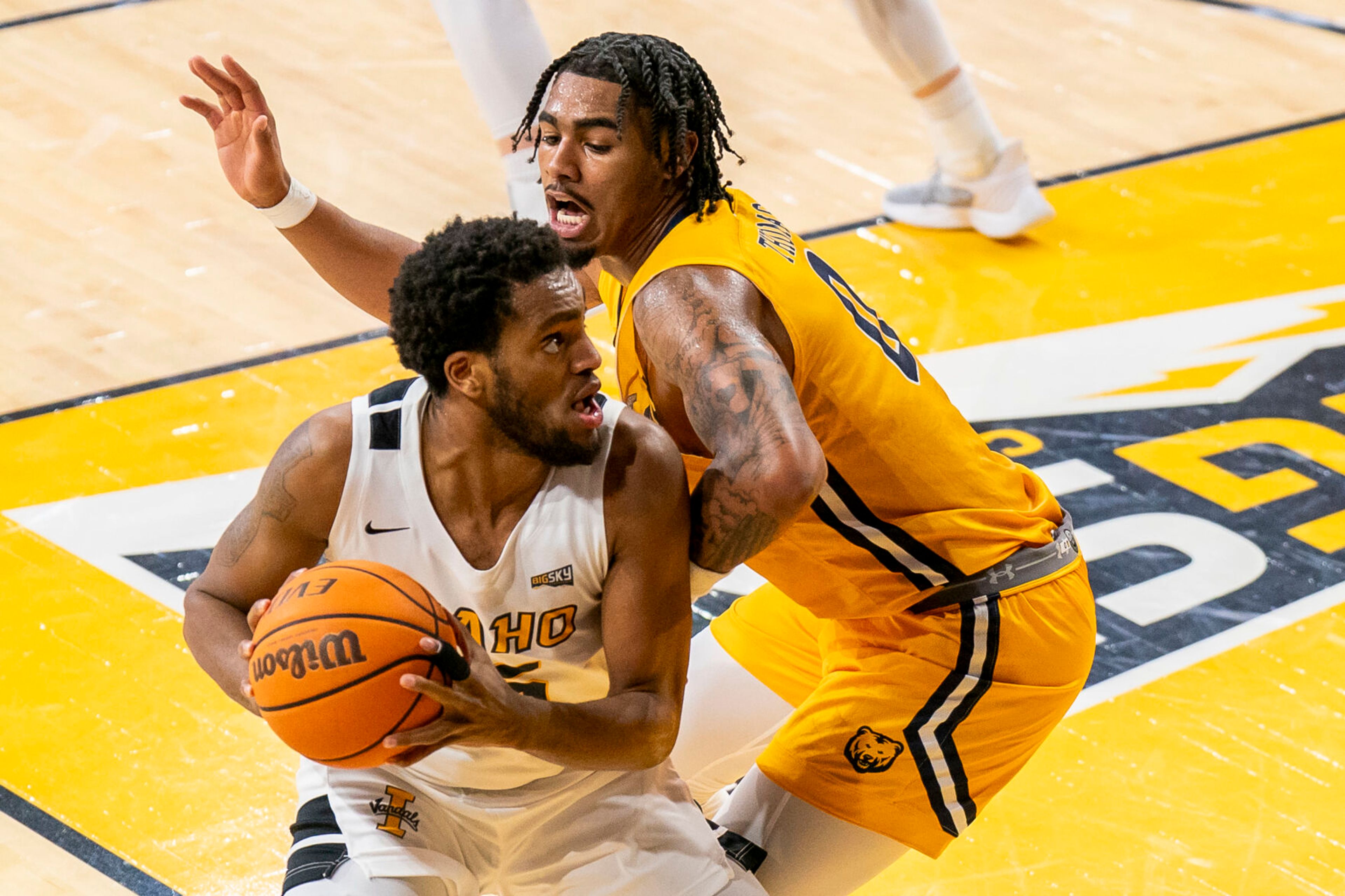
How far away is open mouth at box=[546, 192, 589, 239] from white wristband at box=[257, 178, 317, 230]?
756mm

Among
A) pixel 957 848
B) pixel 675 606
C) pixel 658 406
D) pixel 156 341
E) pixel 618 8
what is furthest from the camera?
pixel 618 8

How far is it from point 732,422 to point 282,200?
4.62ft

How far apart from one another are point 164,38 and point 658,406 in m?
6.00

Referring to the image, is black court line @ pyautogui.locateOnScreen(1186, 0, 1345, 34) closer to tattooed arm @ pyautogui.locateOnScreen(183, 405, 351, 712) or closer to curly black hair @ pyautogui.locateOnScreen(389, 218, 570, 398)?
curly black hair @ pyautogui.locateOnScreen(389, 218, 570, 398)

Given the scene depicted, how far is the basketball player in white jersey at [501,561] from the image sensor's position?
8.28 ft

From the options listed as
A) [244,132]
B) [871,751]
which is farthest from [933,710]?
[244,132]

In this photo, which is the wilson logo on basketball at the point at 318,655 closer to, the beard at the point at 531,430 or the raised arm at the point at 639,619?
the raised arm at the point at 639,619

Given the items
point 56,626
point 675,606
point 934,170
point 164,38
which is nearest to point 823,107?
point 934,170

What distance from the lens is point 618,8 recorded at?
8.73 m

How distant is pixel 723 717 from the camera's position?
130 inches

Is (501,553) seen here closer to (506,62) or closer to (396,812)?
(396,812)

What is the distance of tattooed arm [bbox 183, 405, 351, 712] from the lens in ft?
8.50

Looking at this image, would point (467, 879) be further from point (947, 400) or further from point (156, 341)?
point (156, 341)

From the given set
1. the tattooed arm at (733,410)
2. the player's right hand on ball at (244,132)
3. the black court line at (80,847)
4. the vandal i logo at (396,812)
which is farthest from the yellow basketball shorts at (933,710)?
the player's right hand on ball at (244,132)
